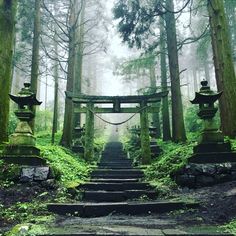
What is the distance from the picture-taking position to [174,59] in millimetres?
14078

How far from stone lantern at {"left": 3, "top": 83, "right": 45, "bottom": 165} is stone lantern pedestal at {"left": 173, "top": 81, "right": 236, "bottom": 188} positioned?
3.96 m

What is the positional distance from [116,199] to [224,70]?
5.26 meters

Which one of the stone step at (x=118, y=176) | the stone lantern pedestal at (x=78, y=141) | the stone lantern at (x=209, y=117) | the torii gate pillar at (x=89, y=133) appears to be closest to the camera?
the stone lantern at (x=209, y=117)

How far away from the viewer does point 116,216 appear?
5.87 m

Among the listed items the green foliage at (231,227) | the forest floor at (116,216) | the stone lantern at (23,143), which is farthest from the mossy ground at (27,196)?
the green foliage at (231,227)

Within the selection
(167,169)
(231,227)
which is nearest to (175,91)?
(167,169)

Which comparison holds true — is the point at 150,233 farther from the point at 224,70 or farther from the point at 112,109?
the point at 112,109

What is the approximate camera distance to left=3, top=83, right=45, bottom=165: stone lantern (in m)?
7.42

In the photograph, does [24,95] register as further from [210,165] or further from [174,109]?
[174,109]

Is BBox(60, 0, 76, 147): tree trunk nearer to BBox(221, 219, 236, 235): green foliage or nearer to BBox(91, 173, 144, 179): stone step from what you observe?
BBox(91, 173, 144, 179): stone step

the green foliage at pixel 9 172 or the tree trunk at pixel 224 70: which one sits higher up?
the tree trunk at pixel 224 70

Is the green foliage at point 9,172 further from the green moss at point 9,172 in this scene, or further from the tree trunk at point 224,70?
the tree trunk at point 224,70

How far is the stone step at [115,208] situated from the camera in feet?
19.5

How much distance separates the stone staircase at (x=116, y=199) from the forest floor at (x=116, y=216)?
24cm
